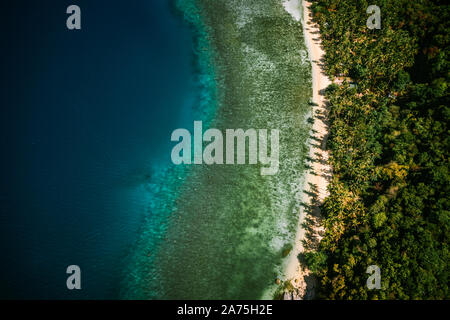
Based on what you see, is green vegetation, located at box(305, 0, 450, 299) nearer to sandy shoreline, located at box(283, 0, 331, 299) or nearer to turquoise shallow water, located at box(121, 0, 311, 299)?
sandy shoreline, located at box(283, 0, 331, 299)

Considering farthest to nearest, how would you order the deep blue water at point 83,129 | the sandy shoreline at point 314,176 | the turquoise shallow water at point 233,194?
the deep blue water at point 83,129
the turquoise shallow water at point 233,194
the sandy shoreline at point 314,176

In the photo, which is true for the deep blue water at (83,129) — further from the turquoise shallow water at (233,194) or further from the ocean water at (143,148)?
the turquoise shallow water at (233,194)

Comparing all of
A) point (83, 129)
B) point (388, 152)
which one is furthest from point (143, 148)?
point (388, 152)

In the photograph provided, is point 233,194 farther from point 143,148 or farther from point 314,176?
point 143,148

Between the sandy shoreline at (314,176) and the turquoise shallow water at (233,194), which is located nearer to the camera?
the sandy shoreline at (314,176)

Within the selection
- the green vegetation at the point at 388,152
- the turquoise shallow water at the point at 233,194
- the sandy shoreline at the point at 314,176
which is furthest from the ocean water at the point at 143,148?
the green vegetation at the point at 388,152

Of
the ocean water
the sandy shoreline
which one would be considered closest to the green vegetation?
the sandy shoreline
